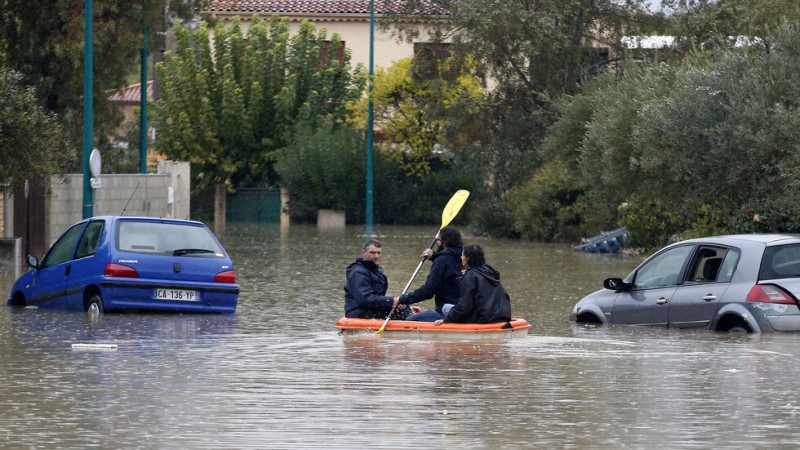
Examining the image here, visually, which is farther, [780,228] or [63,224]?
[63,224]

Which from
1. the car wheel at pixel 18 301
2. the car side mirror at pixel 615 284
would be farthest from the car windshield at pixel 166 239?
the car side mirror at pixel 615 284

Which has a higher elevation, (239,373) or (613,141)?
(613,141)

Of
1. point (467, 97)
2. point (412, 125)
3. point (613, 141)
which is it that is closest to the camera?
point (613, 141)

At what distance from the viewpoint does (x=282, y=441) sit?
9.15 m

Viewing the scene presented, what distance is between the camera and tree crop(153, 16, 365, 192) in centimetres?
5653

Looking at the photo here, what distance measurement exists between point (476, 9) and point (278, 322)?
2619cm

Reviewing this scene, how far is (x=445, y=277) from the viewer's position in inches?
621

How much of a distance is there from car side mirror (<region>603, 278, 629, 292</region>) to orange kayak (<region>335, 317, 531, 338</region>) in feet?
5.28

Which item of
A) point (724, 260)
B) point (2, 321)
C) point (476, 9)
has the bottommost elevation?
point (2, 321)

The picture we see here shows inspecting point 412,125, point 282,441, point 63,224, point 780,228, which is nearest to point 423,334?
point 282,441

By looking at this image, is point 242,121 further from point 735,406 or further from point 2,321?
point 735,406

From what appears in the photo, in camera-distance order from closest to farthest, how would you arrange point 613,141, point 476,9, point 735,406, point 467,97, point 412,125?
1. point 735,406
2. point 613,141
3. point 476,9
4. point 467,97
5. point 412,125

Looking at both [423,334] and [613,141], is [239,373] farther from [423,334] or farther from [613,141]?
[613,141]

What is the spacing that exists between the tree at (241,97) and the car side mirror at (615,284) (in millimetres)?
39877
